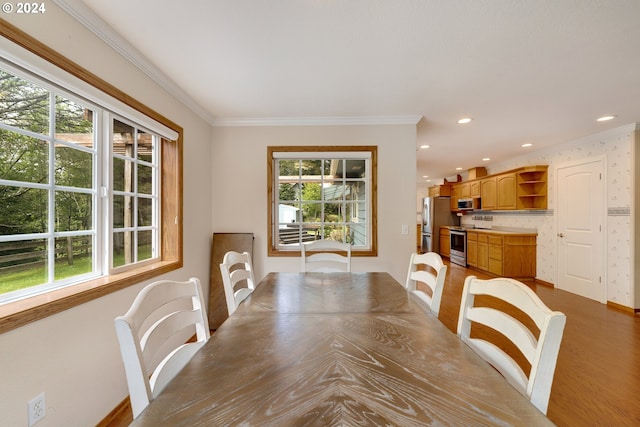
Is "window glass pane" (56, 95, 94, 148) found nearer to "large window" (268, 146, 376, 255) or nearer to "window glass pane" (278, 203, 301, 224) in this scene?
"large window" (268, 146, 376, 255)

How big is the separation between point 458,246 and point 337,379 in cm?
676

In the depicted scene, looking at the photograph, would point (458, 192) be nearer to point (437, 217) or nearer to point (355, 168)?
point (437, 217)

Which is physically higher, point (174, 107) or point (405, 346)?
point (174, 107)

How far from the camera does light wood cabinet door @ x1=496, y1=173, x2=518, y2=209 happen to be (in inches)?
199

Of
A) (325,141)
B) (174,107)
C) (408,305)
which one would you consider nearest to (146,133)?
(174,107)

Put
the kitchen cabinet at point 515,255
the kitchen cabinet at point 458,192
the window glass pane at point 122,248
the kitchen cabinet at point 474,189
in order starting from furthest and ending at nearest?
the kitchen cabinet at point 458,192 < the kitchen cabinet at point 474,189 < the kitchen cabinet at point 515,255 < the window glass pane at point 122,248

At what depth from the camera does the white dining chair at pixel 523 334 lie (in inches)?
29.0

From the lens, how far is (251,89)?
235cm

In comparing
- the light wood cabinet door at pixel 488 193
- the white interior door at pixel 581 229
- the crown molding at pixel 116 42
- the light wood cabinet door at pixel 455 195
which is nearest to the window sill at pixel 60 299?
the crown molding at pixel 116 42

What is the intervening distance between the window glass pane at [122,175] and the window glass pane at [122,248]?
34cm

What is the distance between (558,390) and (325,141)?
3.02 m

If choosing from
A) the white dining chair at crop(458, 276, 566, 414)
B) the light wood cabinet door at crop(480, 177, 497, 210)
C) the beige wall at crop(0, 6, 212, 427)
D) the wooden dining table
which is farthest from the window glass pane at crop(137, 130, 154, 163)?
the light wood cabinet door at crop(480, 177, 497, 210)

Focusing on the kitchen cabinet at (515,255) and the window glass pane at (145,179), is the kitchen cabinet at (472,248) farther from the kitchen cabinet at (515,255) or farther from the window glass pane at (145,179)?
the window glass pane at (145,179)

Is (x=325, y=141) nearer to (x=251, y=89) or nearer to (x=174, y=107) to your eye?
(x=251, y=89)
